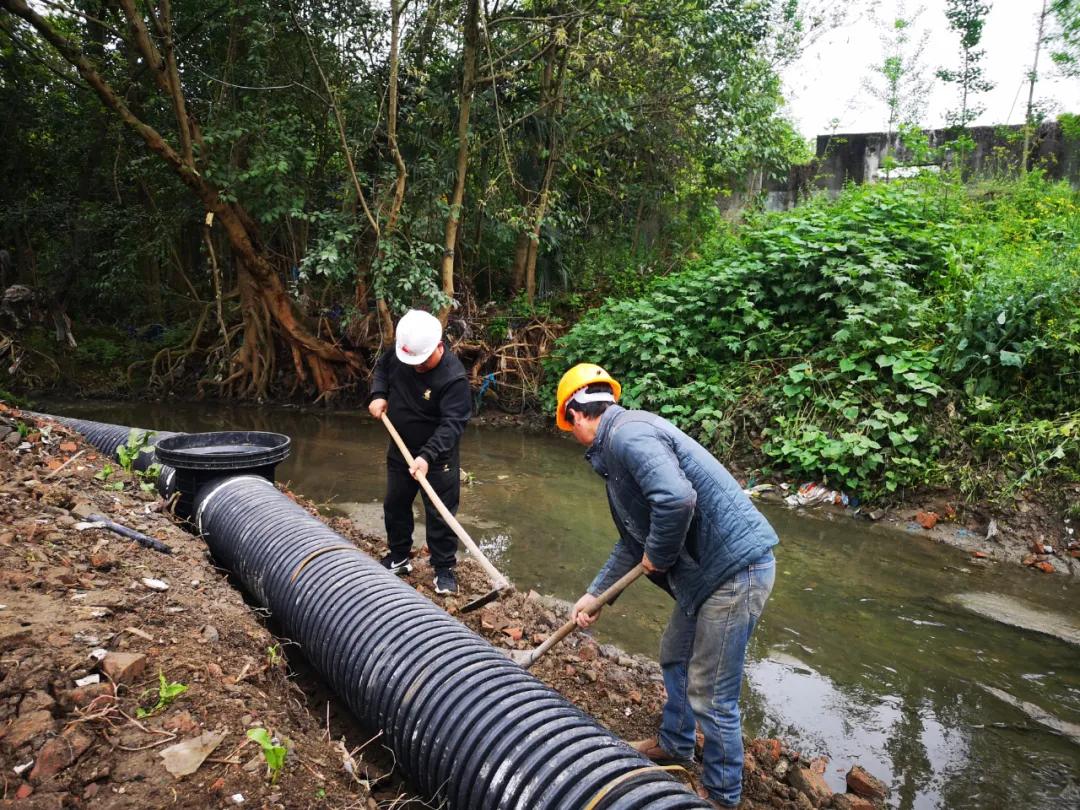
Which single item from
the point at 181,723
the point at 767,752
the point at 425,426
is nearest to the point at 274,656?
the point at 181,723

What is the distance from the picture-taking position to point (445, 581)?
415cm

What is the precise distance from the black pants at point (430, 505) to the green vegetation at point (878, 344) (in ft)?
12.7

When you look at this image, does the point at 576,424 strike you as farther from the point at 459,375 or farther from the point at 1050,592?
the point at 1050,592

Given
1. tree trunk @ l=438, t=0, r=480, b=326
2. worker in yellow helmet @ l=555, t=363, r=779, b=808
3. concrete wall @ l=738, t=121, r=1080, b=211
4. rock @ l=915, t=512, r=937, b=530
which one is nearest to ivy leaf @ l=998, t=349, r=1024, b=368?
rock @ l=915, t=512, r=937, b=530

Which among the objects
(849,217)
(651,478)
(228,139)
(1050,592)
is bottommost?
(1050,592)

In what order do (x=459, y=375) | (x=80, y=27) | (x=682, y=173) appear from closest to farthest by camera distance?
(x=459, y=375) < (x=80, y=27) < (x=682, y=173)

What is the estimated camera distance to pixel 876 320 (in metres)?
7.02

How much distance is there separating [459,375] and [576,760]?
2566mm

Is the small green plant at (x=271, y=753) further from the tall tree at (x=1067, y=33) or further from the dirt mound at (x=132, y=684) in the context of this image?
the tall tree at (x=1067, y=33)

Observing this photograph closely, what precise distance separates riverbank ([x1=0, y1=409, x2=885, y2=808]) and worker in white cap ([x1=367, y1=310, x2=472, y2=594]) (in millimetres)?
322

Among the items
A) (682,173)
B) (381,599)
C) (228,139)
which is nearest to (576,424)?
(381,599)

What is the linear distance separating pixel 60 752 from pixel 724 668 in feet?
6.88

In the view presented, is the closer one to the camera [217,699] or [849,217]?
[217,699]

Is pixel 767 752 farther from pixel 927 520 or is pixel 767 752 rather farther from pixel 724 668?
pixel 927 520
